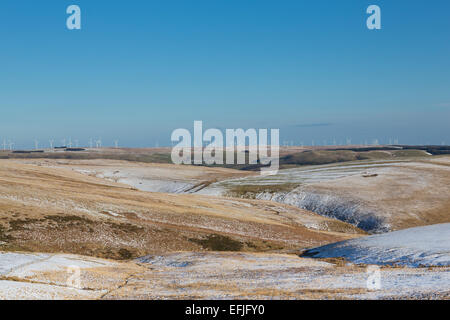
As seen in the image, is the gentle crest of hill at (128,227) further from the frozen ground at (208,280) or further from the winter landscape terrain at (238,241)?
the frozen ground at (208,280)

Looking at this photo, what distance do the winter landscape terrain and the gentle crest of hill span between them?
9.5 inches

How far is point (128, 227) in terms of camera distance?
A: 6391cm

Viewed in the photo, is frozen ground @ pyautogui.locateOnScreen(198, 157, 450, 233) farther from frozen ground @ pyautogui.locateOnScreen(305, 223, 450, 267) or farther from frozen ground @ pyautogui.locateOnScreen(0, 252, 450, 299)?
frozen ground @ pyautogui.locateOnScreen(0, 252, 450, 299)

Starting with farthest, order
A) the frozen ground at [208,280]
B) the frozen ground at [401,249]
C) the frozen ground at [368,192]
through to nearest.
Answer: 1. the frozen ground at [368,192]
2. the frozen ground at [401,249]
3. the frozen ground at [208,280]

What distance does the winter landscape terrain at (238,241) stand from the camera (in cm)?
3016

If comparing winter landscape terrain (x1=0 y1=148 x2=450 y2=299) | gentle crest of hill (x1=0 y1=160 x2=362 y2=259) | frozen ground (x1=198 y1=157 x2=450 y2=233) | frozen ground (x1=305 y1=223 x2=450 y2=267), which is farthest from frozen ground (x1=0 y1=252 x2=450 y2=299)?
frozen ground (x1=198 y1=157 x2=450 y2=233)

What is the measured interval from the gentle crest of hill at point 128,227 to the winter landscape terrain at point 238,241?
242mm

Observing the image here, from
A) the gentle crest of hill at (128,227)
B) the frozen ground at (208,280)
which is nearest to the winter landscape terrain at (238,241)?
the frozen ground at (208,280)

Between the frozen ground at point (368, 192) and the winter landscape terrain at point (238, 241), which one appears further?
the frozen ground at point (368, 192)

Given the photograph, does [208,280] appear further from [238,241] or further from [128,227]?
[128,227]
